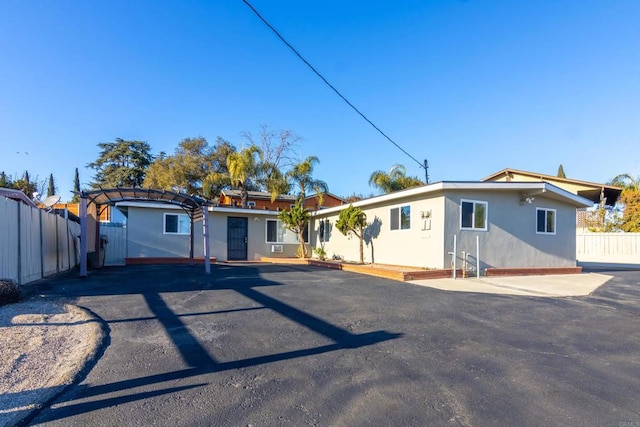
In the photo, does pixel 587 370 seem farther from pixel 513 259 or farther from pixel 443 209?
pixel 513 259

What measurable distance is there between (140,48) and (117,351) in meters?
9.83

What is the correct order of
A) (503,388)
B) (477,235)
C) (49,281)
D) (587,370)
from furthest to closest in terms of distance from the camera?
(477,235), (49,281), (587,370), (503,388)

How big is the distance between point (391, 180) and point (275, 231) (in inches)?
283

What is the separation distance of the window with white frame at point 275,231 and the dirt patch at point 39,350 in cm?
1289

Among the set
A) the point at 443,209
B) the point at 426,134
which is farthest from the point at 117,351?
the point at 426,134

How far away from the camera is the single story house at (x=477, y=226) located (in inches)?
448

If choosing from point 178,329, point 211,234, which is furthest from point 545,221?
point 211,234

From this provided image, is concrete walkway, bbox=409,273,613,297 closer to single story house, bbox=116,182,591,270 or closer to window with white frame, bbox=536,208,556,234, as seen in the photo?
single story house, bbox=116,182,591,270

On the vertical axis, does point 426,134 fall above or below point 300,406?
above

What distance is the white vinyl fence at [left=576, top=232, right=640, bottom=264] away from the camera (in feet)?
64.2

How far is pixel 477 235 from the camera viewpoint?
11734 mm

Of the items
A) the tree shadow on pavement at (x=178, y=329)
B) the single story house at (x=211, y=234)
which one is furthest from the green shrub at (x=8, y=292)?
the single story house at (x=211, y=234)

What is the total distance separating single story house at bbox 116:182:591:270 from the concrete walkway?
1.10 m

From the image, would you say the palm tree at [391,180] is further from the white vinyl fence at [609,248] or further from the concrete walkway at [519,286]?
the white vinyl fence at [609,248]
